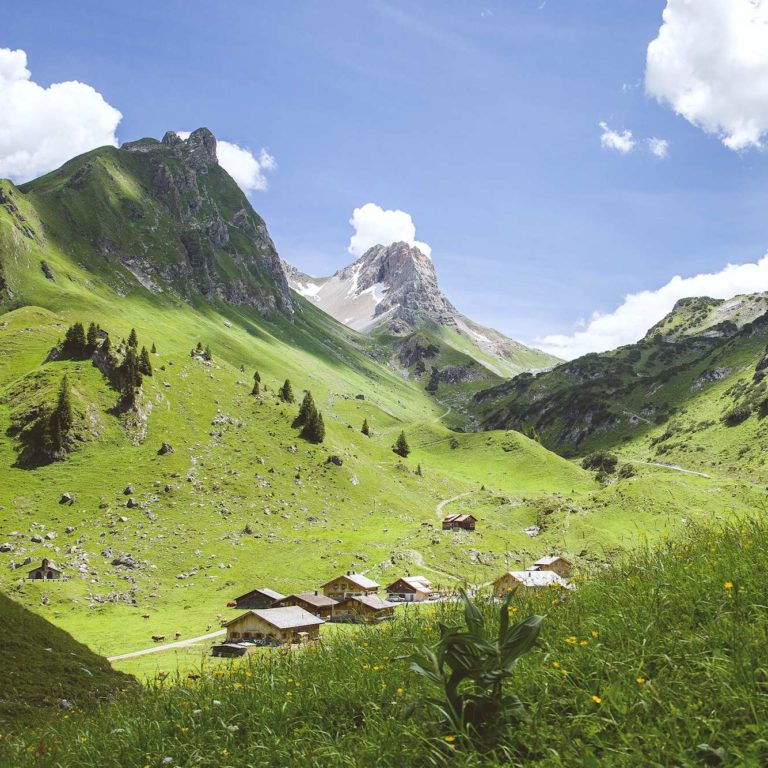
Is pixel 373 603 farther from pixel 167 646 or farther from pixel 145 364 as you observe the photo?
pixel 145 364

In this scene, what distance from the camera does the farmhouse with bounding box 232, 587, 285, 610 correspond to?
2842 inches

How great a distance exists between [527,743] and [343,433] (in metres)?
172

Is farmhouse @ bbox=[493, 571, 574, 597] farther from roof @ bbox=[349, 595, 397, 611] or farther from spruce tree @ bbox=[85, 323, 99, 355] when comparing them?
spruce tree @ bbox=[85, 323, 99, 355]

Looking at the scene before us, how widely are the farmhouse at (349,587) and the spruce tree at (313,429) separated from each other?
61131 mm

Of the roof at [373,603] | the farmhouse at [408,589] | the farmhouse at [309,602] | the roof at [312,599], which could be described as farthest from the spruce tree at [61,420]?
the roof at [373,603]

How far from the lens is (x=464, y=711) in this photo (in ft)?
18.2

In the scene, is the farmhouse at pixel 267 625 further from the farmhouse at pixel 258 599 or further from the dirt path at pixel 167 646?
the farmhouse at pixel 258 599

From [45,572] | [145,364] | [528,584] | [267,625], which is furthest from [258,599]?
[145,364]

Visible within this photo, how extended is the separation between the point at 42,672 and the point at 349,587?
42.8 m

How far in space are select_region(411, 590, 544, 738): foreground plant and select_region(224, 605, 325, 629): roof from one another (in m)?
53.7

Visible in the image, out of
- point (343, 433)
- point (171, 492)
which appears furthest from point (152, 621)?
point (343, 433)

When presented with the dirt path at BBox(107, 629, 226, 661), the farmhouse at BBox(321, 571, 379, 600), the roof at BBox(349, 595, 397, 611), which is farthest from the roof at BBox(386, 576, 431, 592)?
the dirt path at BBox(107, 629, 226, 661)

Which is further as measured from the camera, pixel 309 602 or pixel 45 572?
pixel 45 572

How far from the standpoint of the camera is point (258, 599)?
73688mm
